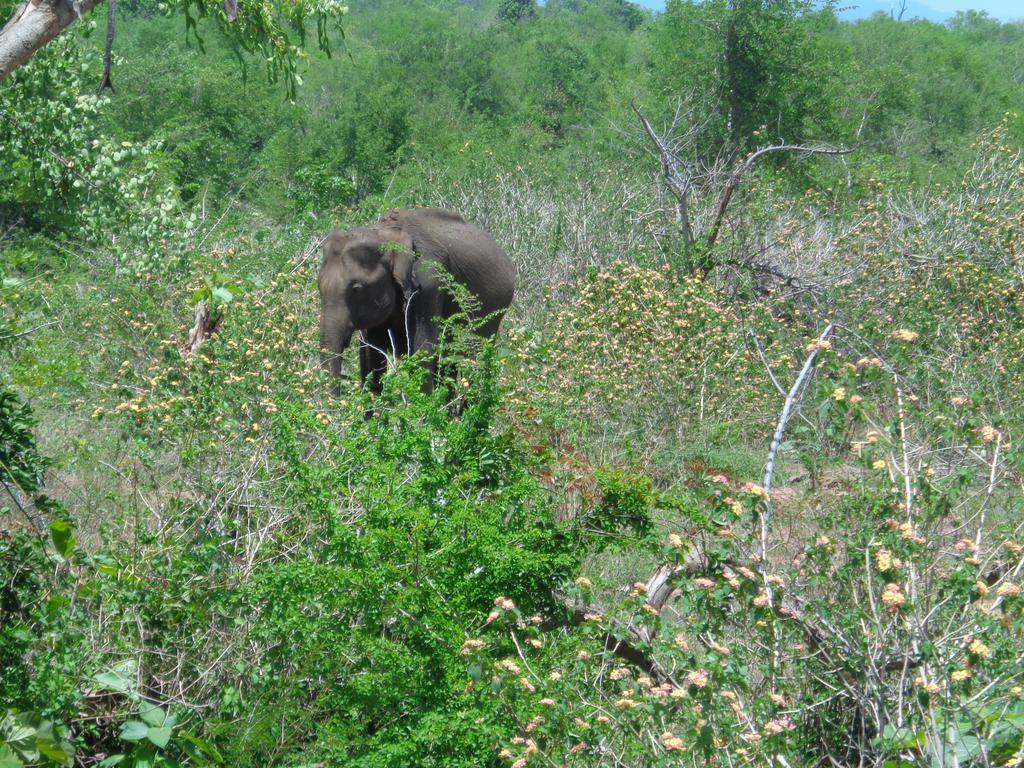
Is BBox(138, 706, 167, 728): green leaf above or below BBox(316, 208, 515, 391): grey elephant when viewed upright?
below

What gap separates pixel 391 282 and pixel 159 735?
5.46 meters

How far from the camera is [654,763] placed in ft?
12.4

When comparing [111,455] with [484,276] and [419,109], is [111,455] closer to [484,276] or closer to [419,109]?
[484,276]

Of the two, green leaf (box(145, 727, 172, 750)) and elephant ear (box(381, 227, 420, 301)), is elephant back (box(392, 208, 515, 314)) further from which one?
Result: green leaf (box(145, 727, 172, 750))

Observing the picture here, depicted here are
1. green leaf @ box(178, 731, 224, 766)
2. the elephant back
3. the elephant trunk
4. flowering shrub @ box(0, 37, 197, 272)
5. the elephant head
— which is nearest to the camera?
green leaf @ box(178, 731, 224, 766)

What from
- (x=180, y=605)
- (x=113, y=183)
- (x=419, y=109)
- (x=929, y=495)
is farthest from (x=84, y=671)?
(x=419, y=109)

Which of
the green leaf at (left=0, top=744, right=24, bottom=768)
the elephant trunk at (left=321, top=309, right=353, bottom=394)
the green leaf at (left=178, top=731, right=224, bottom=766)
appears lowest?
the green leaf at (left=178, top=731, right=224, bottom=766)

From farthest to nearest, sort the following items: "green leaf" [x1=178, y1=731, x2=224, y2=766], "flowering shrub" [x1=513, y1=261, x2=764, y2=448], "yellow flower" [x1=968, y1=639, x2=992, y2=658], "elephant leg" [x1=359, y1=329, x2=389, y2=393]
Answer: "elephant leg" [x1=359, y1=329, x2=389, y2=393] < "flowering shrub" [x1=513, y1=261, x2=764, y2=448] < "green leaf" [x1=178, y1=731, x2=224, y2=766] < "yellow flower" [x1=968, y1=639, x2=992, y2=658]

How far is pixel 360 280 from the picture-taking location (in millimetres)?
9445

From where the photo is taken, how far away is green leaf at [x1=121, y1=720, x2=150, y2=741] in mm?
4660

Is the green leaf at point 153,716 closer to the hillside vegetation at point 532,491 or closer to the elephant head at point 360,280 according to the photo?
the hillside vegetation at point 532,491

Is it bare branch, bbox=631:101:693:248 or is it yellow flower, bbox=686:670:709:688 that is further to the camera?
bare branch, bbox=631:101:693:248

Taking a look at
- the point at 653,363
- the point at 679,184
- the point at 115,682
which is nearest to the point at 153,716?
the point at 115,682

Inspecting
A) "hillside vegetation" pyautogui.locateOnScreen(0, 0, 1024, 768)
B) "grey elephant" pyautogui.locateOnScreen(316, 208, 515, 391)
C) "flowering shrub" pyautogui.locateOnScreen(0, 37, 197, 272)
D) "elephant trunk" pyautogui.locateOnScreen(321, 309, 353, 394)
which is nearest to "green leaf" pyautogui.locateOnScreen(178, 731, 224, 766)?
"hillside vegetation" pyautogui.locateOnScreen(0, 0, 1024, 768)
